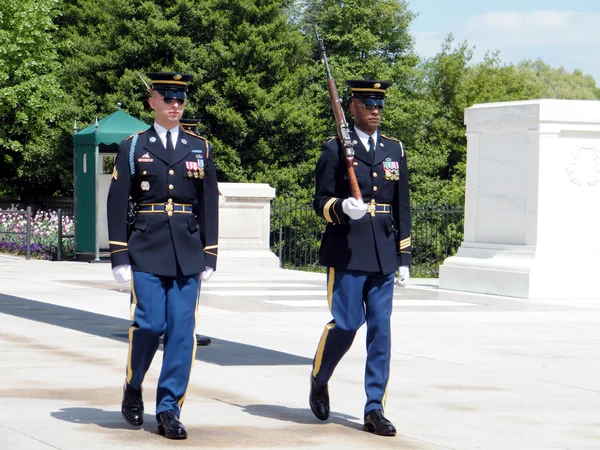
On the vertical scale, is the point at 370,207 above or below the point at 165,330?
above

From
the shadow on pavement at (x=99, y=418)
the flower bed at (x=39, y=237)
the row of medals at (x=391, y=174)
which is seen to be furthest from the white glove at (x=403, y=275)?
the flower bed at (x=39, y=237)

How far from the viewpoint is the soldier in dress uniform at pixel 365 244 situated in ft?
21.5

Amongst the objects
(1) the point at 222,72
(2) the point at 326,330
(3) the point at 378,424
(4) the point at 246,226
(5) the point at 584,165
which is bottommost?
(3) the point at 378,424

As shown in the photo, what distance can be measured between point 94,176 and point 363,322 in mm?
17721

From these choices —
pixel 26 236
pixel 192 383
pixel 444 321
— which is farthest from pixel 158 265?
pixel 26 236

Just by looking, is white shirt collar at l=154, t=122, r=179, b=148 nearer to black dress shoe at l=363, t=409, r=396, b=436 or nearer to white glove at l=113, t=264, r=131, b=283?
white glove at l=113, t=264, r=131, b=283

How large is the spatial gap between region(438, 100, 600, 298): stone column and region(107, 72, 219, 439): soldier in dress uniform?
10.4 metres

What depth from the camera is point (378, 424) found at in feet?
→ 21.0

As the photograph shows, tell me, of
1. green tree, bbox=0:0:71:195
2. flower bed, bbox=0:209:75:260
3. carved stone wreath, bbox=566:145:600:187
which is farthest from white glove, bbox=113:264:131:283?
green tree, bbox=0:0:71:195

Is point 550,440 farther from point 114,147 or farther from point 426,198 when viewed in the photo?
point 426,198

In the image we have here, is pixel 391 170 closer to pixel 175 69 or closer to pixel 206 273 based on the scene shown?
pixel 206 273

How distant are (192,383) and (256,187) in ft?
50.3

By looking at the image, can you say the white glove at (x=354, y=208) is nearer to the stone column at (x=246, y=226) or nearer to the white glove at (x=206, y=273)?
the white glove at (x=206, y=273)

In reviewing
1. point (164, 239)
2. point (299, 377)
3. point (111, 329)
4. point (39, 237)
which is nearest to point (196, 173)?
point (164, 239)
